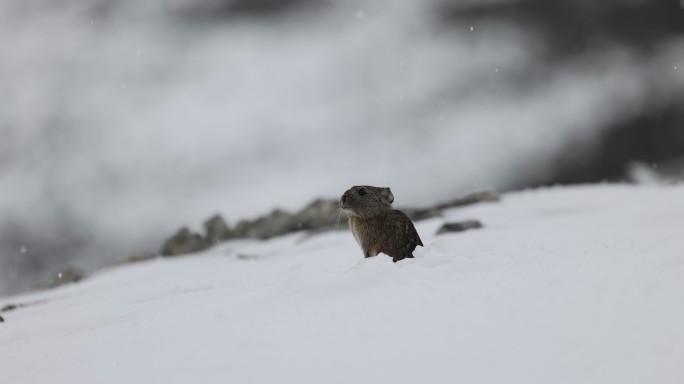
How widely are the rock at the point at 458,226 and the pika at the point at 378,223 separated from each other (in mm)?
4892

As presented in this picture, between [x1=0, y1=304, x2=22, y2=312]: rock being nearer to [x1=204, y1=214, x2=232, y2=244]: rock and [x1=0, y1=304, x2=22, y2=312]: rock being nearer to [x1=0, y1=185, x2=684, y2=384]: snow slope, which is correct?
[x1=0, y1=185, x2=684, y2=384]: snow slope

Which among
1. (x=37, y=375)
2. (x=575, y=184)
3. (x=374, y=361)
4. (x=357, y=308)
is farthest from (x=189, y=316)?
(x=575, y=184)

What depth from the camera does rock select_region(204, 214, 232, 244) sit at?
1800 centimetres

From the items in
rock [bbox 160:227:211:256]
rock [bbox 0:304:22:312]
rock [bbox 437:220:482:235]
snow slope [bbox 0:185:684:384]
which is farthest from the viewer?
rock [bbox 160:227:211:256]

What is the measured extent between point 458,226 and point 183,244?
29.4 ft

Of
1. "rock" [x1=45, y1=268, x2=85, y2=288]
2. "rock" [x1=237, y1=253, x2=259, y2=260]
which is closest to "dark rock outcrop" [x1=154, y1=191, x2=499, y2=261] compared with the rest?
"rock" [x1=45, y1=268, x2=85, y2=288]

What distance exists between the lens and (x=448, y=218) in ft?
51.4

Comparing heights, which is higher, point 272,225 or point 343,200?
point 343,200

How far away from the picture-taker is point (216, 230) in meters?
18.2

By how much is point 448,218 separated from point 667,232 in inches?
320

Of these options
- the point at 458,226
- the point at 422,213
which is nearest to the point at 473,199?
the point at 422,213

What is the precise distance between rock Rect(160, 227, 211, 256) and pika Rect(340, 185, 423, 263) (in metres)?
10.9

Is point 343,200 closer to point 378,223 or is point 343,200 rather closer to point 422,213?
point 378,223

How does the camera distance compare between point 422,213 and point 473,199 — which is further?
point 473,199
